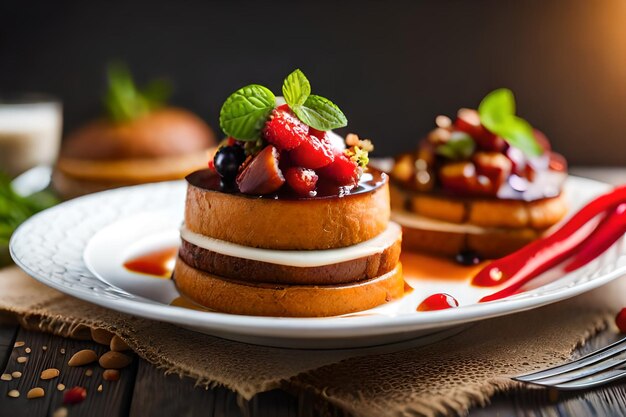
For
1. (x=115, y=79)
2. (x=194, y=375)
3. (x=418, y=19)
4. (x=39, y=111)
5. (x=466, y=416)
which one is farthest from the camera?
(x=418, y=19)

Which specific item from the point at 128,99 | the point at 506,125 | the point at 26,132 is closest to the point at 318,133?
the point at 506,125

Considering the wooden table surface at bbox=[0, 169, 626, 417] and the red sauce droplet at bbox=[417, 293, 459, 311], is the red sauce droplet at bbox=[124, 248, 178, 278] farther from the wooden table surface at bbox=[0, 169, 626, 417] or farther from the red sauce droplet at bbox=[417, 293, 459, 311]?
the red sauce droplet at bbox=[417, 293, 459, 311]

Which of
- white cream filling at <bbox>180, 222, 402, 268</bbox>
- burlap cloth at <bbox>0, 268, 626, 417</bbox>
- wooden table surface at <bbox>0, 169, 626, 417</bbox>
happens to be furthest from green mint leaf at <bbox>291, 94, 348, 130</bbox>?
wooden table surface at <bbox>0, 169, 626, 417</bbox>

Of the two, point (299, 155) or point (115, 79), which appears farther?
point (115, 79)

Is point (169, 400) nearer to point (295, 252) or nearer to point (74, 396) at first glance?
point (74, 396)

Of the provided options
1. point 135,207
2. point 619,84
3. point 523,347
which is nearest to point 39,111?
point 135,207

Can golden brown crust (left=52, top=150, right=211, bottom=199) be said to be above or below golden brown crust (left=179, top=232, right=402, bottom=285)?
below

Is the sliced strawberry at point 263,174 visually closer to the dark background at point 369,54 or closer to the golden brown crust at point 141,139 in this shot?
the golden brown crust at point 141,139

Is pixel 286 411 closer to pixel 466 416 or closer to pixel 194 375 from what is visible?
pixel 194 375
